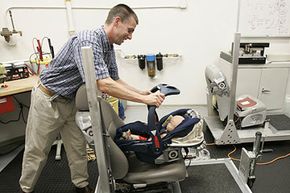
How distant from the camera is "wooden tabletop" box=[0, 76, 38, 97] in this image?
6.35 feet

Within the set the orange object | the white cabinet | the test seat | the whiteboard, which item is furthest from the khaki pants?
the whiteboard

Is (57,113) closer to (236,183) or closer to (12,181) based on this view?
(12,181)

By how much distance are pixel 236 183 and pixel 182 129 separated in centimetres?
75

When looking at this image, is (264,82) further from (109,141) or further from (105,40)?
(109,141)

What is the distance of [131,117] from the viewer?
119 inches

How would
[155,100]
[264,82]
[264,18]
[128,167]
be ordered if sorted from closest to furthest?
1. [155,100]
2. [128,167]
3. [264,82]
4. [264,18]

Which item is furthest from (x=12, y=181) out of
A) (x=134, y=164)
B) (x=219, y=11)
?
(x=219, y=11)

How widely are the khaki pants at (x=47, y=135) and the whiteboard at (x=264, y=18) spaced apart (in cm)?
241

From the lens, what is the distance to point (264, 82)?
2.61 m

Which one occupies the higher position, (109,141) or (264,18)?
(264,18)

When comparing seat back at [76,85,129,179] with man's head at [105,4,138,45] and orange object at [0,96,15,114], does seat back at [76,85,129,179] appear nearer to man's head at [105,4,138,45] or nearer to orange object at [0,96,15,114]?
man's head at [105,4,138,45]

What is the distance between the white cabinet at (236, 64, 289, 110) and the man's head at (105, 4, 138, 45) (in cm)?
163

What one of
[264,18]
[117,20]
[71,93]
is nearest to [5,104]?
[71,93]

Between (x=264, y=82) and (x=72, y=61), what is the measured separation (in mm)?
2196
